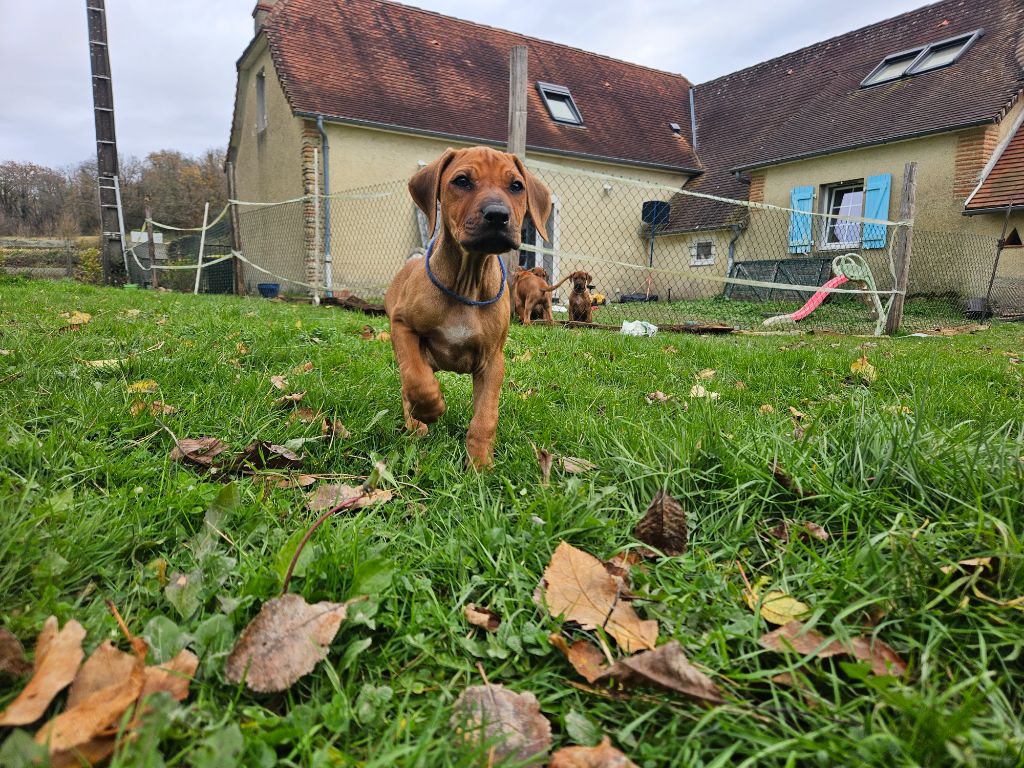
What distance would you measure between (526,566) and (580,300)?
295 inches

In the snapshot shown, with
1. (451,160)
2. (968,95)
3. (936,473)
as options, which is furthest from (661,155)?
(936,473)

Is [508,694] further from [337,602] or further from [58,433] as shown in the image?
[58,433]

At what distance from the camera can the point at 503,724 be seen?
3.48ft

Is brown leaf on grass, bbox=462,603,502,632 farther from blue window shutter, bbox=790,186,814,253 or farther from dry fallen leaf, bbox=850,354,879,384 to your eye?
blue window shutter, bbox=790,186,814,253

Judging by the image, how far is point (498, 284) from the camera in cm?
285

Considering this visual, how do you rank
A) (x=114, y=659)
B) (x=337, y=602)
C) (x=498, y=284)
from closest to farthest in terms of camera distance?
(x=114, y=659) < (x=337, y=602) < (x=498, y=284)

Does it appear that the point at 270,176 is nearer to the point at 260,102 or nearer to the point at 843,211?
the point at 260,102

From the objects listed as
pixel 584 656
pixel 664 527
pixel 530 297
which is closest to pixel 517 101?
pixel 530 297

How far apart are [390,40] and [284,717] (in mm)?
19507

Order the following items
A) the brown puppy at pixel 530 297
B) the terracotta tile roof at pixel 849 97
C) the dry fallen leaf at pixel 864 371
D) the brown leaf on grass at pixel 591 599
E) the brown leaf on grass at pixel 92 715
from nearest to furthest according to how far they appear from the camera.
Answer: the brown leaf on grass at pixel 92 715, the brown leaf on grass at pixel 591 599, the dry fallen leaf at pixel 864 371, the brown puppy at pixel 530 297, the terracotta tile roof at pixel 849 97

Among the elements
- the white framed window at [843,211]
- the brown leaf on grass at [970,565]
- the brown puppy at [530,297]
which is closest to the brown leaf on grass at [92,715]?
the brown leaf on grass at [970,565]

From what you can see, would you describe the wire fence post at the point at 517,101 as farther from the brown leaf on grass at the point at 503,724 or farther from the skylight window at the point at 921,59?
the skylight window at the point at 921,59

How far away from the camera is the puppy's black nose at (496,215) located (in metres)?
2.45

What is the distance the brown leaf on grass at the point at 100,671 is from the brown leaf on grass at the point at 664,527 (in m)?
1.15
